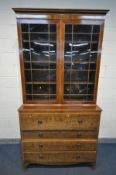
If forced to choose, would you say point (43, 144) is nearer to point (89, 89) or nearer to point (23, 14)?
point (89, 89)

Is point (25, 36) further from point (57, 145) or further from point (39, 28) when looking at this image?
point (57, 145)

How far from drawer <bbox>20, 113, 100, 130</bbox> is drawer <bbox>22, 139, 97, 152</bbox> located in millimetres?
185

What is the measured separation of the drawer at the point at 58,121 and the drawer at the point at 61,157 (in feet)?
1.26

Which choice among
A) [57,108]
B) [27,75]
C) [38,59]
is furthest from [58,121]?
[38,59]

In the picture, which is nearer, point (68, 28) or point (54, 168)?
point (68, 28)

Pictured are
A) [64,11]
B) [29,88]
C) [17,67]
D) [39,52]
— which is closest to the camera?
[64,11]

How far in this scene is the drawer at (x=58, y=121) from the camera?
6.27 feet

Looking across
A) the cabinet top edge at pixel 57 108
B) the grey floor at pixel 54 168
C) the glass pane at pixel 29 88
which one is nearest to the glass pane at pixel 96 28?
the cabinet top edge at pixel 57 108

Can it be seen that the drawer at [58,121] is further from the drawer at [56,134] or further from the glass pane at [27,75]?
the glass pane at [27,75]

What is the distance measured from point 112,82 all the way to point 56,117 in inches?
45.1

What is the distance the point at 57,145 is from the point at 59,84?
83 cm

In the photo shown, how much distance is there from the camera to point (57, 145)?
78.6 inches

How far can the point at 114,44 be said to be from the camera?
2.27 m

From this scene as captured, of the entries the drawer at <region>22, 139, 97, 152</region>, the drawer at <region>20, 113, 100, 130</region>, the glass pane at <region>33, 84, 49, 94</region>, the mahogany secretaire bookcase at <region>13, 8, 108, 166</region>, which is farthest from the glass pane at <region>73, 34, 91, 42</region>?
the drawer at <region>22, 139, 97, 152</region>
